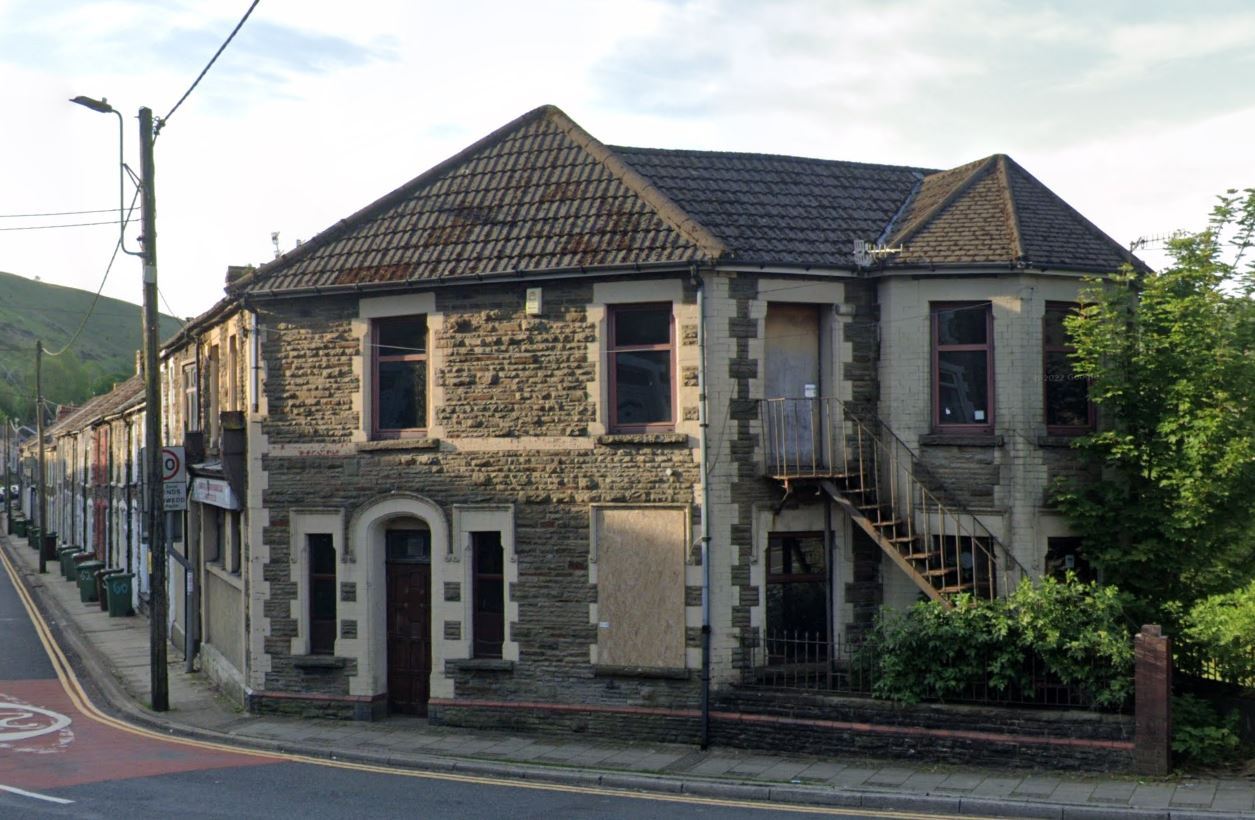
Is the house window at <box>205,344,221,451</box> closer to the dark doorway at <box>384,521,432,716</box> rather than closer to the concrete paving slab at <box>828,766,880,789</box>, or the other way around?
the dark doorway at <box>384,521,432,716</box>

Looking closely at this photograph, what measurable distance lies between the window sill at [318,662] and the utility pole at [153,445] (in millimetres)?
2352

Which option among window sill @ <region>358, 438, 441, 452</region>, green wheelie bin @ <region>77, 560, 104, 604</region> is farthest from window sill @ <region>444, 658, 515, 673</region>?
green wheelie bin @ <region>77, 560, 104, 604</region>

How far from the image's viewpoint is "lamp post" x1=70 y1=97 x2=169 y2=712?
758 inches

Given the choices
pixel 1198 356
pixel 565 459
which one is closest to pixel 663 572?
pixel 565 459

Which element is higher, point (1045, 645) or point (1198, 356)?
point (1198, 356)

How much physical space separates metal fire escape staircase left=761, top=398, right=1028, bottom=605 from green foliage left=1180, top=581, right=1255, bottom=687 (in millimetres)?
2252

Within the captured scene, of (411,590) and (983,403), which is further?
(411,590)

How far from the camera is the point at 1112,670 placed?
13.6m

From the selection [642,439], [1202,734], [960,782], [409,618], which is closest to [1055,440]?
[1202,734]

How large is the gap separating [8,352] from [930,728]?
18888 centimetres

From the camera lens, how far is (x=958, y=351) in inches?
674

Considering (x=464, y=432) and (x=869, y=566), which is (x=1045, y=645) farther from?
(x=464, y=432)

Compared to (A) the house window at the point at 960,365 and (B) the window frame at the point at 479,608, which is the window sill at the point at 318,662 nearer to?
(B) the window frame at the point at 479,608


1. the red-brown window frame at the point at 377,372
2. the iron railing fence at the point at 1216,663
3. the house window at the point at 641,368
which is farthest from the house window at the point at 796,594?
the red-brown window frame at the point at 377,372
